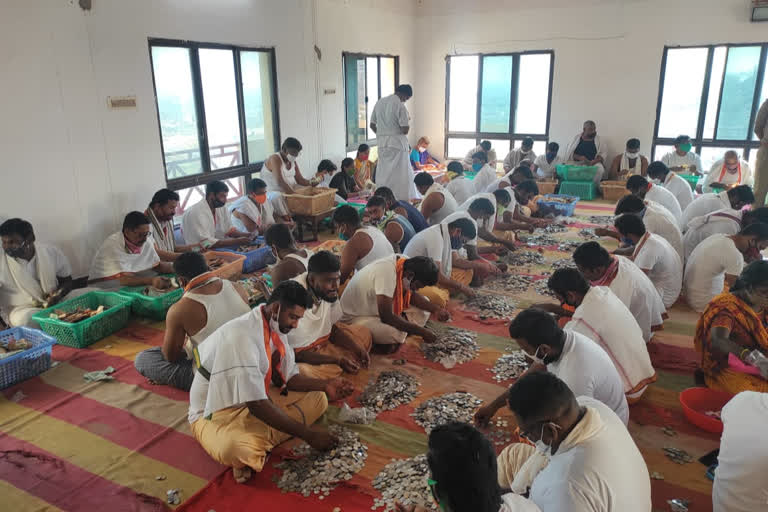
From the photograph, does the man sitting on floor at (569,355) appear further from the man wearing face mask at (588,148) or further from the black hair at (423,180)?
the man wearing face mask at (588,148)

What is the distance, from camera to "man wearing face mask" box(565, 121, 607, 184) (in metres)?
10.5

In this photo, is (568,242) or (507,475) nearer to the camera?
(507,475)

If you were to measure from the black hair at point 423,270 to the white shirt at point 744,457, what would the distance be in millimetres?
2025

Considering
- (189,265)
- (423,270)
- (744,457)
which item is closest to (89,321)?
(189,265)

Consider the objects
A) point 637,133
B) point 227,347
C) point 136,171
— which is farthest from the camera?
point 637,133

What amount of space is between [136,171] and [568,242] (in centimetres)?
556

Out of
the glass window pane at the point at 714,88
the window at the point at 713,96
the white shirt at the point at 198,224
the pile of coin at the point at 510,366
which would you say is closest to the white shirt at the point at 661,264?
the pile of coin at the point at 510,366

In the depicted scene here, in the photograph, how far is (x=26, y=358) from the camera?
3.85m

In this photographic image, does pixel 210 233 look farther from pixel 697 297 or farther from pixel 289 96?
pixel 697 297

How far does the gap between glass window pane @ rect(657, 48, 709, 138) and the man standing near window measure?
18.4 feet

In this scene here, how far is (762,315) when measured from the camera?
3375 mm

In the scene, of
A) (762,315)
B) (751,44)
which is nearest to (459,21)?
(751,44)

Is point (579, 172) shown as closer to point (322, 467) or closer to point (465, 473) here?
point (322, 467)

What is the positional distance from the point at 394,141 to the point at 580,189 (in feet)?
13.1
